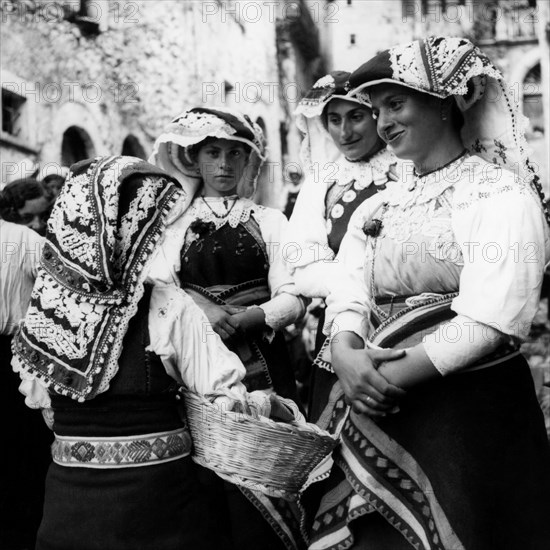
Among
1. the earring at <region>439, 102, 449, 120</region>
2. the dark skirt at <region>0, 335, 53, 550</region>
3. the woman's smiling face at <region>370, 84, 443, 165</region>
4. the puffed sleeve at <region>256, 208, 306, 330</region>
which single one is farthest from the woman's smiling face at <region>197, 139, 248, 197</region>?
the earring at <region>439, 102, 449, 120</region>

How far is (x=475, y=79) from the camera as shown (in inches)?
113

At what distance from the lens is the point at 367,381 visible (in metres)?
2.75

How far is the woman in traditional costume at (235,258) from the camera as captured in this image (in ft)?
12.8

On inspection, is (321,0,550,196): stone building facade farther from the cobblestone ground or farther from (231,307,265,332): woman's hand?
(231,307,265,332): woman's hand

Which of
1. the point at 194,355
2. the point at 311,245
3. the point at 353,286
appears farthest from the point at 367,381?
the point at 311,245

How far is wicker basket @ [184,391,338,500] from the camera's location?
273cm

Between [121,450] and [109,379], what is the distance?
0.70ft

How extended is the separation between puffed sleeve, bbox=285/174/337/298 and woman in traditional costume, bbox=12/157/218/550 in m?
0.70

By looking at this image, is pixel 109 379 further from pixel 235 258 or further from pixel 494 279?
pixel 235 258

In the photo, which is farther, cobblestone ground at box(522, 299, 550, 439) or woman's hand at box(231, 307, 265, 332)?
cobblestone ground at box(522, 299, 550, 439)

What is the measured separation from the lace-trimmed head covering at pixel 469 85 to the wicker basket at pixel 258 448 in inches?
38.5

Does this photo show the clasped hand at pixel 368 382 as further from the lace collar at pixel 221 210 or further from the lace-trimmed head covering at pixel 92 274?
the lace collar at pixel 221 210

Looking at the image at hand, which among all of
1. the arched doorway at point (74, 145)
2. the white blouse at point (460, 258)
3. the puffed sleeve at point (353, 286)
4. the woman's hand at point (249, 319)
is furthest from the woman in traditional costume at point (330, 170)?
the arched doorway at point (74, 145)

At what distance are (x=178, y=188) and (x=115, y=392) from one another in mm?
678
